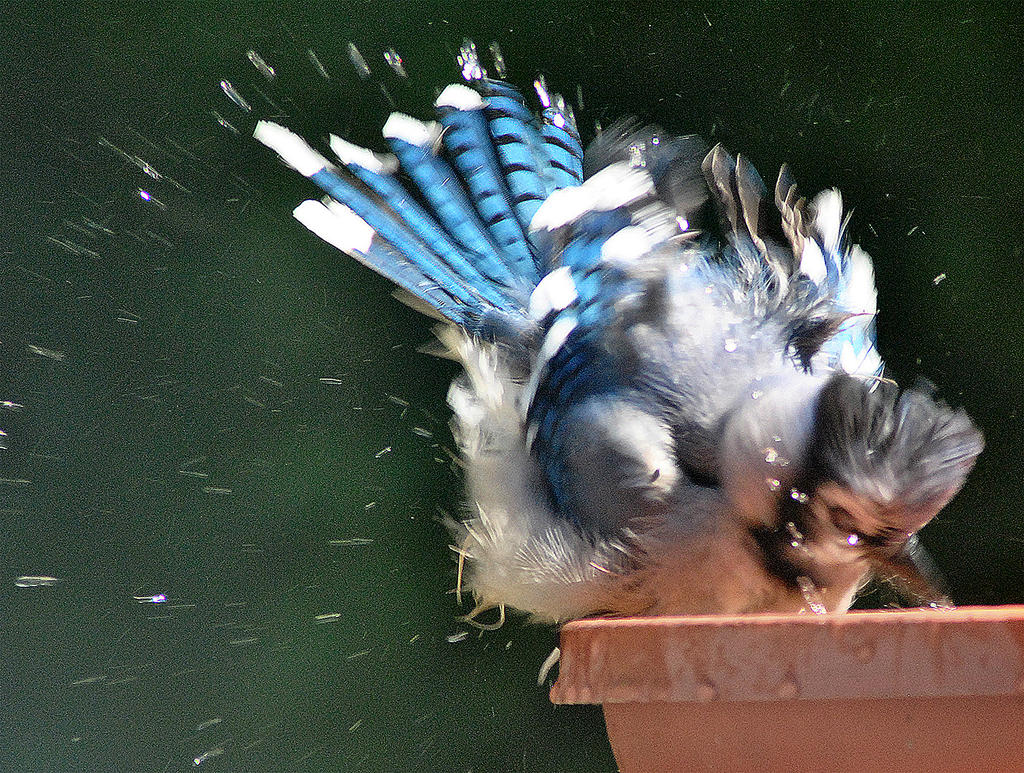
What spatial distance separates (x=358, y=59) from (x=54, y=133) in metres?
0.61

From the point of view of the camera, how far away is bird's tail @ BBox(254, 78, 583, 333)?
55.6 inches

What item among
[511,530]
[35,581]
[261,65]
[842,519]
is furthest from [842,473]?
[35,581]

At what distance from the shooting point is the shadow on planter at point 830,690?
20.4 inches

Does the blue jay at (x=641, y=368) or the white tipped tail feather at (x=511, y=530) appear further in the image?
the white tipped tail feather at (x=511, y=530)

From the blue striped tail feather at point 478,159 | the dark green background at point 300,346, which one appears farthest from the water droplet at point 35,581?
the blue striped tail feather at point 478,159

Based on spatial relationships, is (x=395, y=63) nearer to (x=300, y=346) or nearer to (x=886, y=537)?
(x=300, y=346)

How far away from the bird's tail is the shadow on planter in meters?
0.86

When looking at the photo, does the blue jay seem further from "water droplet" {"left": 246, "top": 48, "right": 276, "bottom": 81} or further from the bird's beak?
"water droplet" {"left": 246, "top": 48, "right": 276, "bottom": 81}

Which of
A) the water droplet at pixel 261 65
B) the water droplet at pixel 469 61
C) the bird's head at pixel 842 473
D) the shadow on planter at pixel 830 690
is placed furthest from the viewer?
the water droplet at pixel 261 65

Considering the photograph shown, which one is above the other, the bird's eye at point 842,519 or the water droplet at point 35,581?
the water droplet at point 35,581

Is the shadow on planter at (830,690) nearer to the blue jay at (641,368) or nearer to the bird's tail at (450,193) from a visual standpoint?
the blue jay at (641,368)

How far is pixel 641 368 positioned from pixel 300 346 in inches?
33.0

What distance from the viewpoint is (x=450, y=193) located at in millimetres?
1477

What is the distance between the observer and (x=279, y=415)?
73.0 inches
